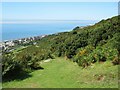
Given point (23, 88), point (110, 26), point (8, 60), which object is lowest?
point (23, 88)

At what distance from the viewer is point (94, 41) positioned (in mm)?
22828

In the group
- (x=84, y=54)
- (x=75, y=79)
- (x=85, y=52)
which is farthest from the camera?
(x=85, y=52)

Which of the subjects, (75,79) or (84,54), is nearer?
(75,79)

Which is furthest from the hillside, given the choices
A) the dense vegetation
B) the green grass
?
the green grass

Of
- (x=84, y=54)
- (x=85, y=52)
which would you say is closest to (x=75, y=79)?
(x=84, y=54)

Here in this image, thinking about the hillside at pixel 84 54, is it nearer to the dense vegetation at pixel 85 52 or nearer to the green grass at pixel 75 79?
the dense vegetation at pixel 85 52

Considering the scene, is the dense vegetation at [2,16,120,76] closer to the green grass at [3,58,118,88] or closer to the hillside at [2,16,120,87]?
the hillside at [2,16,120,87]

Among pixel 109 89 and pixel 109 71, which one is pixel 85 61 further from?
pixel 109 89

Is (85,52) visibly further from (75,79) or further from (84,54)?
(75,79)

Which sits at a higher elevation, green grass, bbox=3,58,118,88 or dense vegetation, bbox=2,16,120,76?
dense vegetation, bbox=2,16,120,76

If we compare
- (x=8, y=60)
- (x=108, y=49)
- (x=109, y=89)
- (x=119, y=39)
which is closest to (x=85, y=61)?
(x=108, y=49)

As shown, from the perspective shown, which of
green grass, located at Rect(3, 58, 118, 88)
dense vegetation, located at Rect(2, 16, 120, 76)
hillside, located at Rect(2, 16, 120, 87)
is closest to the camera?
green grass, located at Rect(3, 58, 118, 88)

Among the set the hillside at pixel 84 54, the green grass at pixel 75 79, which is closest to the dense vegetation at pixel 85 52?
the hillside at pixel 84 54

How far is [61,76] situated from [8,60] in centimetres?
340
